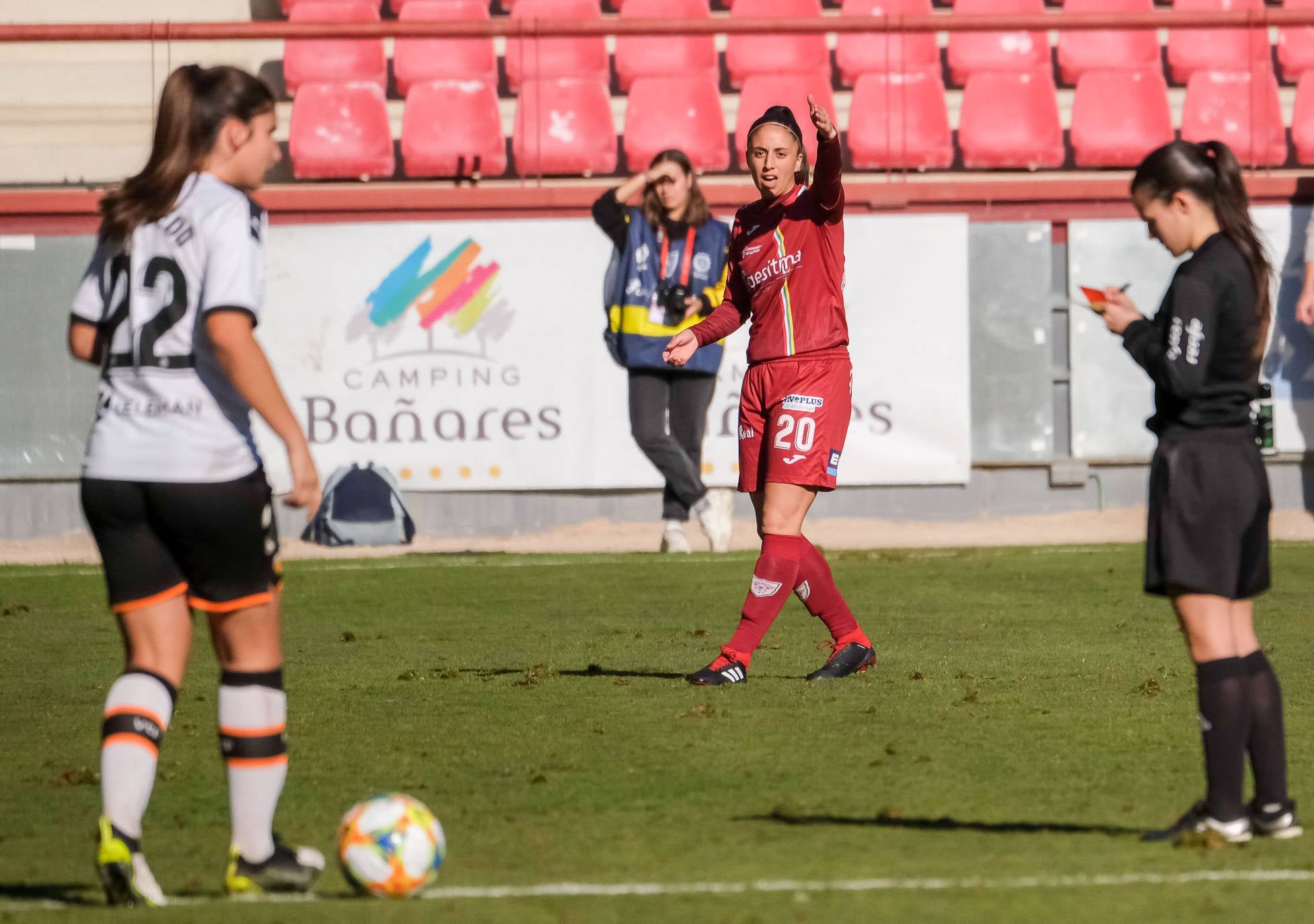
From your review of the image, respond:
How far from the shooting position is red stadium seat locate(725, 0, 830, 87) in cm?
1672

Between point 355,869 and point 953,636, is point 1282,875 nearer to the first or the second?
point 355,869

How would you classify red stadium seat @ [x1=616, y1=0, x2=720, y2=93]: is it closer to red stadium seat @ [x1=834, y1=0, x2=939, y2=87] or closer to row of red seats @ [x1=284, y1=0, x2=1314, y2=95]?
row of red seats @ [x1=284, y1=0, x2=1314, y2=95]

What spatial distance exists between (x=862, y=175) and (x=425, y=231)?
14.0ft

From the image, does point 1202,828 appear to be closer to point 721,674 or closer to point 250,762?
point 250,762

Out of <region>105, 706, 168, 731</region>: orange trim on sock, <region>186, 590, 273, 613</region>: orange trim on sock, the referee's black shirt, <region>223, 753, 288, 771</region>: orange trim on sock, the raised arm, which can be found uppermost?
the raised arm

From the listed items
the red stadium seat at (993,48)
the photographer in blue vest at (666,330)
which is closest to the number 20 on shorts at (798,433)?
the photographer in blue vest at (666,330)

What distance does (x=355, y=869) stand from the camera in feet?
12.1

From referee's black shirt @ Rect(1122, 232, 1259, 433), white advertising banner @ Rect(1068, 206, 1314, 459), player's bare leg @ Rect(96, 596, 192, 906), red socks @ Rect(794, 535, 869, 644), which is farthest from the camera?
white advertising banner @ Rect(1068, 206, 1314, 459)

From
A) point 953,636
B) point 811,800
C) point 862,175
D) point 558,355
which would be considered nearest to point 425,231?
point 558,355

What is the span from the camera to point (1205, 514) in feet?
13.1

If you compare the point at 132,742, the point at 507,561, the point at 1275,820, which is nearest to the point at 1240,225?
the point at 1275,820

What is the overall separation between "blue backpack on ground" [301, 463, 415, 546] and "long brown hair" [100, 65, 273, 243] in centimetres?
970

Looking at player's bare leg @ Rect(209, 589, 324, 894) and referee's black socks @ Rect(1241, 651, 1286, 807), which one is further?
referee's black socks @ Rect(1241, 651, 1286, 807)

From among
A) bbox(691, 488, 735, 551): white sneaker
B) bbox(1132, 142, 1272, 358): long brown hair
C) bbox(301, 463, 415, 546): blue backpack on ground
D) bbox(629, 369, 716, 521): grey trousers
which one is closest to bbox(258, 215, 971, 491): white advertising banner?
bbox(301, 463, 415, 546): blue backpack on ground
